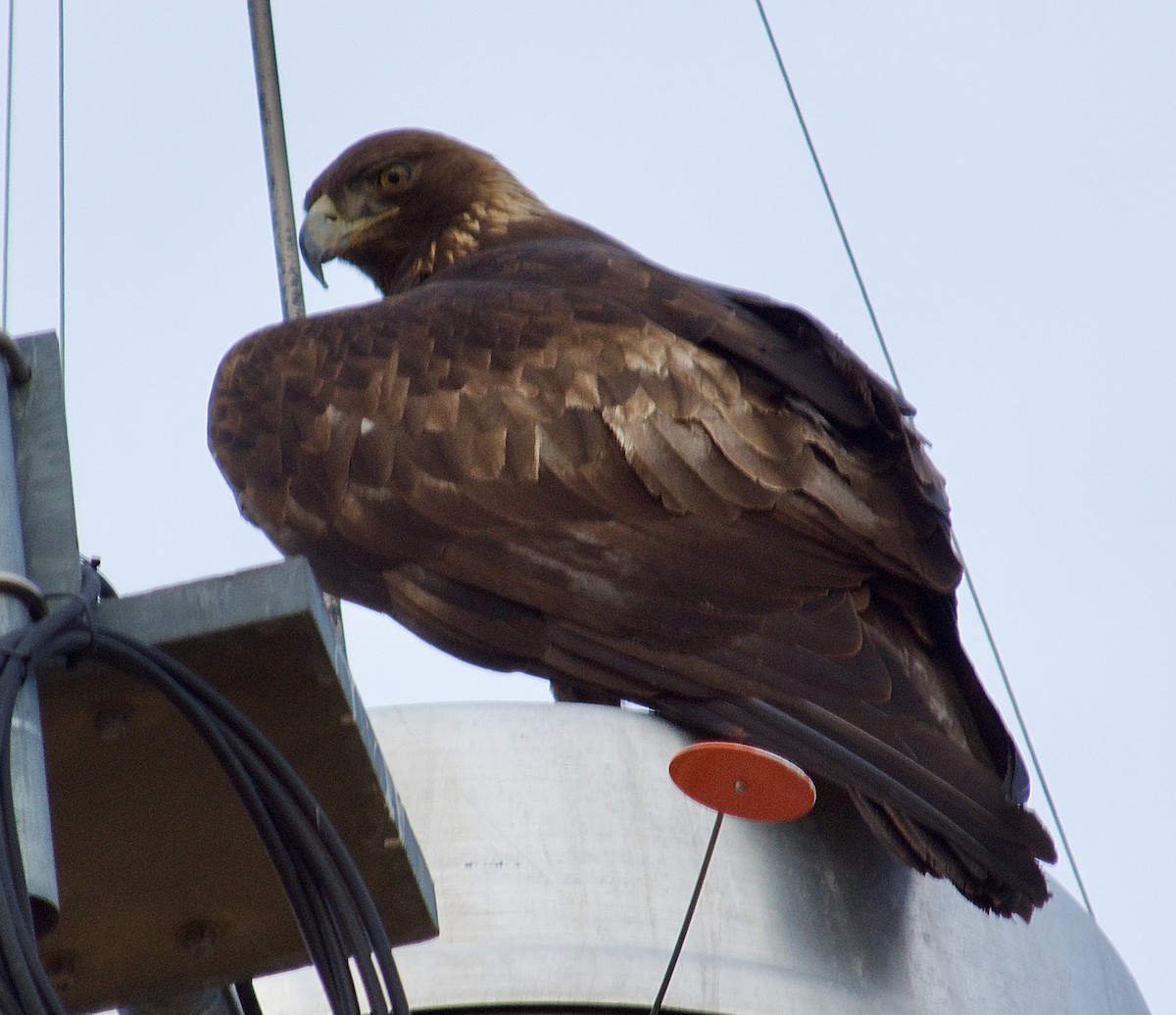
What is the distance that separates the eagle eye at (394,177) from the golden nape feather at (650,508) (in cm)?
152

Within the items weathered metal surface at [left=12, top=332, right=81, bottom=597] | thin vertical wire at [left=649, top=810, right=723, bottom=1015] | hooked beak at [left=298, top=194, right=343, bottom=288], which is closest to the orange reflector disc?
thin vertical wire at [left=649, top=810, right=723, bottom=1015]

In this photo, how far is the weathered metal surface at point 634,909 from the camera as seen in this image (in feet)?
9.12

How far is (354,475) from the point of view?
462cm

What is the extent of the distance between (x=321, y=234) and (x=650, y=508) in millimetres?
2511

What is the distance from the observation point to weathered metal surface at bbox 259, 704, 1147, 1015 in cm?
278

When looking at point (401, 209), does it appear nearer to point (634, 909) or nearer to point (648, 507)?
point (648, 507)

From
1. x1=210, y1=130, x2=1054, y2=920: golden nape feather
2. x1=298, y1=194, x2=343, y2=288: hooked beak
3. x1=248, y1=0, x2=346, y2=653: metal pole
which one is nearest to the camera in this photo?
x1=210, y1=130, x2=1054, y2=920: golden nape feather

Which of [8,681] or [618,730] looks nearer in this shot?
[8,681]

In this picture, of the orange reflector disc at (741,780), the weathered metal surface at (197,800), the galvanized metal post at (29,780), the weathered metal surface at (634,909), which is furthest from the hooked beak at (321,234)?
the galvanized metal post at (29,780)

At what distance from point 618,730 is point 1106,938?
0.92 metres

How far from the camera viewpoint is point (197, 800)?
222 cm

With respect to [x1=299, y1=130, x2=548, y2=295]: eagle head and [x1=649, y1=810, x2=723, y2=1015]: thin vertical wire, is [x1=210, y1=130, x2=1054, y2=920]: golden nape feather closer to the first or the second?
[x1=649, y1=810, x2=723, y2=1015]: thin vertical wire

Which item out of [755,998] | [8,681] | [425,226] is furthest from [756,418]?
[8,681]

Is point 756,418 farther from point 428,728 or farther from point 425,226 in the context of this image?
point 425,226
